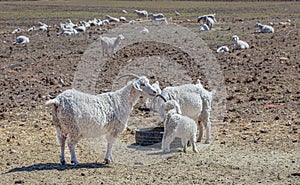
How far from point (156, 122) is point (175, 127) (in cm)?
309

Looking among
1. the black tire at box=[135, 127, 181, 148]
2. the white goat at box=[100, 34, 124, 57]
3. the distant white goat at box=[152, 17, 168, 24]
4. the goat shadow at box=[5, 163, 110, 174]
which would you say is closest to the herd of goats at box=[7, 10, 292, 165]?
the goat shadow at box=[5, 163, 110, 174]

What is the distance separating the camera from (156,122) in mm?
13852

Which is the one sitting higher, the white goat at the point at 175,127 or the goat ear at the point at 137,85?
the goat ear at the point at 137,85

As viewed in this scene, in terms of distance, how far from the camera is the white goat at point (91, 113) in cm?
1005

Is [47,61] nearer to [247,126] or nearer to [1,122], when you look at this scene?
[1,122]

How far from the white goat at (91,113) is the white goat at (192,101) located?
30.9 inches

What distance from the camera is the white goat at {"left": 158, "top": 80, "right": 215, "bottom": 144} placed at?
11680 millimetres

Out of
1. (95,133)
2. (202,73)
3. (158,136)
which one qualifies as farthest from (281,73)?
(95,133)

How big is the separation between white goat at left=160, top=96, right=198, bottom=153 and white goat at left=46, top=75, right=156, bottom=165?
0.46 m

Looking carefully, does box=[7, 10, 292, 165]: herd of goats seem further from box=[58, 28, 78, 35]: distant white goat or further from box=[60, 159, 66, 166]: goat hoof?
box=[58, 28, 78, 35]: distant white goat

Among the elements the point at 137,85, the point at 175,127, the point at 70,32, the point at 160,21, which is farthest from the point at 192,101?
the point at 160,21

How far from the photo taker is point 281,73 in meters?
19.3

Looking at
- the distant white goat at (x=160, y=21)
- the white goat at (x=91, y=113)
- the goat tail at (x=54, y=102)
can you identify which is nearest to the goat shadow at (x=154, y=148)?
the white goat at (x=91, y=113)

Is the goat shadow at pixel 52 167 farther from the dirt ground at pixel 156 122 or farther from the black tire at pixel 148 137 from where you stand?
the black tire at pixel 148 137
